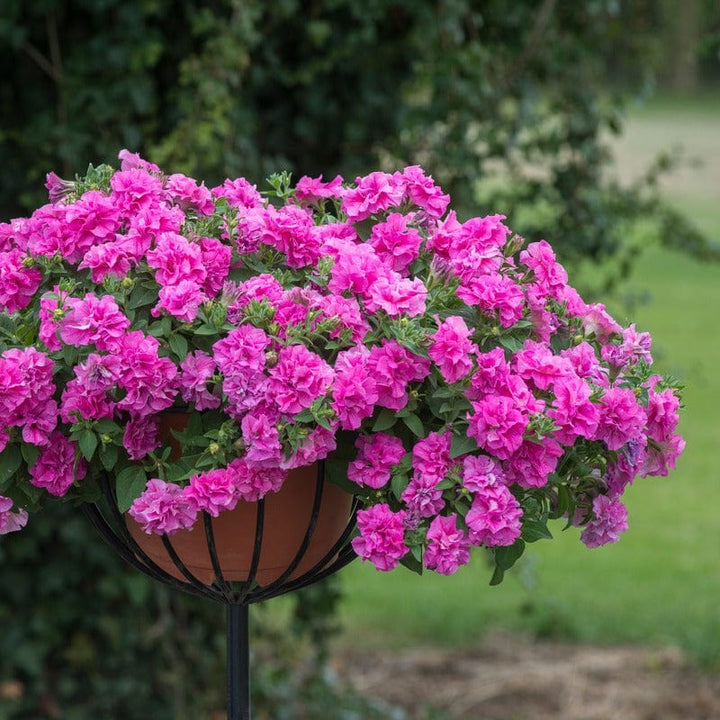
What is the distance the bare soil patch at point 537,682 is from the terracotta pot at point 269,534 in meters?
2.11

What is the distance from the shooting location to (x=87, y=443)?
1480 millimetres

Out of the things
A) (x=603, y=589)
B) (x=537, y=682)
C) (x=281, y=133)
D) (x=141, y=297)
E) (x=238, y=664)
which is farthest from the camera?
(x=603, y=589)

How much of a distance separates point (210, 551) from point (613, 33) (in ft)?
7.90

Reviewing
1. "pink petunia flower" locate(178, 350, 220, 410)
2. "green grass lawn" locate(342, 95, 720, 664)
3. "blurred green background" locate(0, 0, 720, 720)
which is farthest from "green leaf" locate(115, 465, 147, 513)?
"green grass lawn" locate(342, 95, 720, 664)

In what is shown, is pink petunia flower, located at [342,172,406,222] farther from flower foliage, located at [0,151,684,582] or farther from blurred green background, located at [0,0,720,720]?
blurred green background, located at [0,0,720,720]

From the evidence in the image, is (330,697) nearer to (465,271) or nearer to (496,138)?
(496,138)

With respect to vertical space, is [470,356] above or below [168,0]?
below

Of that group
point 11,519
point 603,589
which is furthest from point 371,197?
point 603,589

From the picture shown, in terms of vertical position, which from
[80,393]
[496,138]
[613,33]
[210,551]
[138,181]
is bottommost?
[210,551]

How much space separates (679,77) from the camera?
28938 mm

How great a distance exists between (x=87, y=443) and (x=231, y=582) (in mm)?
332

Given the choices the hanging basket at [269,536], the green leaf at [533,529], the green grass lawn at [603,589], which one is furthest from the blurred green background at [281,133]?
the green leaf at [533,529]

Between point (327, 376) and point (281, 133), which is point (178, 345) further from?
point (281, 133)

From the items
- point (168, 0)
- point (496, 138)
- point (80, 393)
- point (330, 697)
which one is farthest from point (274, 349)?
point (330, 697)
